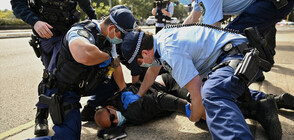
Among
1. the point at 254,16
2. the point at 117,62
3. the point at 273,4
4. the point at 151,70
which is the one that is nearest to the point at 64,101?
the point at 117,62

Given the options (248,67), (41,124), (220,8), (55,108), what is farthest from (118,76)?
(248,67)

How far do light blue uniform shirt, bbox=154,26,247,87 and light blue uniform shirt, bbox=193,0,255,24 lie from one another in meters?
0.44

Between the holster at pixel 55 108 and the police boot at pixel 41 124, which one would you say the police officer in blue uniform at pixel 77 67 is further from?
the police boot at pixel 41 124

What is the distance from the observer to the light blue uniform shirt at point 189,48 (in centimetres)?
154

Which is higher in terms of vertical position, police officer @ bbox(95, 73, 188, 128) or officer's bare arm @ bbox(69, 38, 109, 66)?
officer's bare arm @ bbox(69, 38, 109, 66)

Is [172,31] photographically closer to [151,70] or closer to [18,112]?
[151,70]

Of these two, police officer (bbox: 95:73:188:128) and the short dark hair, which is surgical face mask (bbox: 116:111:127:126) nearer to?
police officer (bbox: 95:73:188:128)

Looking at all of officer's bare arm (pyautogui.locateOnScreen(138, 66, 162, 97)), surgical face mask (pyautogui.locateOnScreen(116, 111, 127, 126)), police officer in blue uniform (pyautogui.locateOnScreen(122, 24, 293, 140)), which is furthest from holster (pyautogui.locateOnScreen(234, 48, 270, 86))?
surgical face mask (pyautogui.locateOnScreen(116, 111, 127, 126))

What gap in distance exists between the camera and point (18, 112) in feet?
8.61

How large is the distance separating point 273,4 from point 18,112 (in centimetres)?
285

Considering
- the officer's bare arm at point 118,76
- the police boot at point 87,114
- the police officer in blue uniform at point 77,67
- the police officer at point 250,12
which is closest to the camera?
the police officer in blue uniform at point 77,67

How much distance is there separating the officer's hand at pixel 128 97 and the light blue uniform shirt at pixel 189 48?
0.67 meters

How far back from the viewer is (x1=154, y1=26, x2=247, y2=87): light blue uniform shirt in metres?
1.54

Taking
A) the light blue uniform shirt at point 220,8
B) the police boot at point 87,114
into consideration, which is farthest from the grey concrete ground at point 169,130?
the light blue uniform shirt at point 220,8
